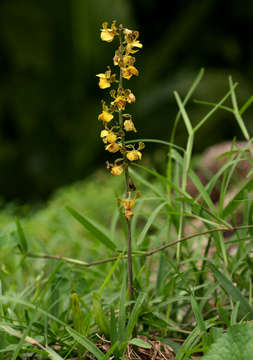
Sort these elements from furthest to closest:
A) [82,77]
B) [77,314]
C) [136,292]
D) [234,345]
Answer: [82,77], [136,292], [77,314], [234,345]

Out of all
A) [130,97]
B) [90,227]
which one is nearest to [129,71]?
[130,97]

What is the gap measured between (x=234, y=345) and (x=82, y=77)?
4.05 m

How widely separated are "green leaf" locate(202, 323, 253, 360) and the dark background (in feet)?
12.4

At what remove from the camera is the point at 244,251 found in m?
0.84

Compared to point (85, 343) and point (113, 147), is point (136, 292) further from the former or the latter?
point (113, 147)

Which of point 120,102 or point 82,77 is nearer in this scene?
point 120,102

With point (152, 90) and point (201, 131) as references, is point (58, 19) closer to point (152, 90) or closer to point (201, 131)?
point (152, 90)

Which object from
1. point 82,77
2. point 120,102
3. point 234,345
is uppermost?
point 82,77

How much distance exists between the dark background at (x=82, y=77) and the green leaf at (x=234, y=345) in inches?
149

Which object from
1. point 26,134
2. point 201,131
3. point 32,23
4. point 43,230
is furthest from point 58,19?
point 43,230

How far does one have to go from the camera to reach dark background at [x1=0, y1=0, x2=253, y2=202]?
14.6 ft

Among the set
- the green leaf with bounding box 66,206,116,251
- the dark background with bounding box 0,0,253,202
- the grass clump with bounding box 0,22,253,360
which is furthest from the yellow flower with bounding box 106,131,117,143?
the dark background with bounding box 0,0,253,202

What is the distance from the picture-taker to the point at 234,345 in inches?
23.0

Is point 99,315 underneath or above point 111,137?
underneath
